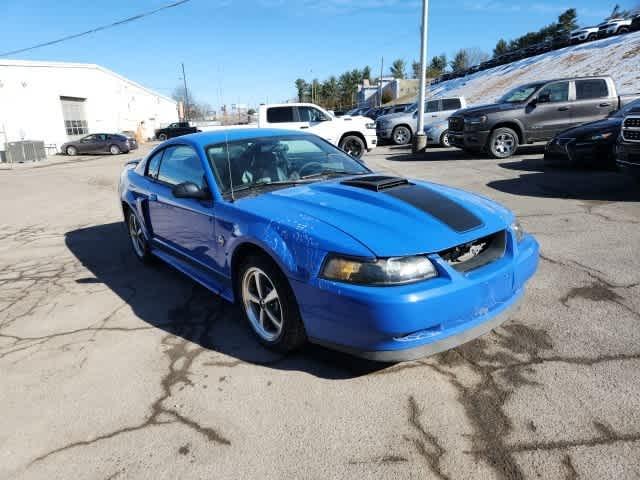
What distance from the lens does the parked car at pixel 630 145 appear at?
20.4 feet

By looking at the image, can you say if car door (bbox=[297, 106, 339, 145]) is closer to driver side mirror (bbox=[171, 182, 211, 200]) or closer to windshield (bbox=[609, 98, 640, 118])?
windshield (bbox=[609, 98, 640, 118])

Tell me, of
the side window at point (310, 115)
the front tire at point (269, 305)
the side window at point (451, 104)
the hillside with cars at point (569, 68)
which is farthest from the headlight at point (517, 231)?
the hillside with cars at point (569, 68)

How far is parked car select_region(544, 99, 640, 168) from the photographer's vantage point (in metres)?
8.38

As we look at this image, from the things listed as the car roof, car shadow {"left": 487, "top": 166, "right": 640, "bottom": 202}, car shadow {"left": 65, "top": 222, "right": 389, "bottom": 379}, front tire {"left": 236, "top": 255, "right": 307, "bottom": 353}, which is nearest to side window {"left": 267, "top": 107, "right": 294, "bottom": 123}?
car shadow {"left": 487, "top": 166, "right": 640, "bottom": 202}

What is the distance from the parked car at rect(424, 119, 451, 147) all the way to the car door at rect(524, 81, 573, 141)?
395 cm

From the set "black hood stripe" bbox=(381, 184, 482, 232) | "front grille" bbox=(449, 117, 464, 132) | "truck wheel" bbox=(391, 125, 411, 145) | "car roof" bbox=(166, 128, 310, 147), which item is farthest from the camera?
"truck wheel" bbox=(391, 125, 411, 145)

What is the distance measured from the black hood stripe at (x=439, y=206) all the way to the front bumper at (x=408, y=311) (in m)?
0.28

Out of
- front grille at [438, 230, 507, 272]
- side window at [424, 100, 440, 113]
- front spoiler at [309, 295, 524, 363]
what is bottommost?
front spoiler at [309, 295, 524, 363]

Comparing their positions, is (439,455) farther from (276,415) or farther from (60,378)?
(60,378)

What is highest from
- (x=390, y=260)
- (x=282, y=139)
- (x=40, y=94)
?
(x=40, y=94)

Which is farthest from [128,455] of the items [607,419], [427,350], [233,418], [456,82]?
[456,82]

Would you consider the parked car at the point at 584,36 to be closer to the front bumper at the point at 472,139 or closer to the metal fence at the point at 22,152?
the front bumper at the point at 472,139

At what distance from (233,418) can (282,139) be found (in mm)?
2402

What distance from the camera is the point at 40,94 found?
97.7 ft
